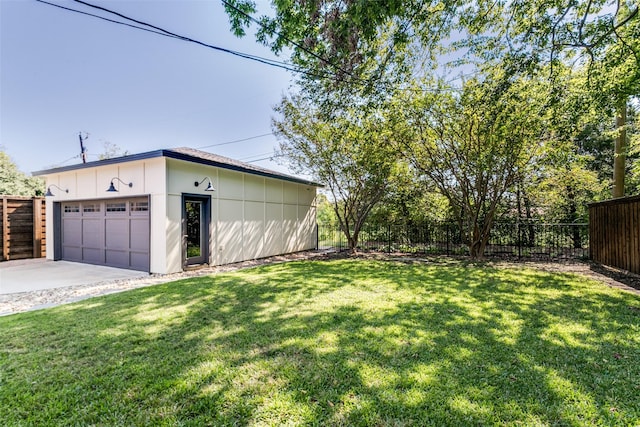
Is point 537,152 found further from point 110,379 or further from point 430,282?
point 110,379

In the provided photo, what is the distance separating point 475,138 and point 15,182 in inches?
948

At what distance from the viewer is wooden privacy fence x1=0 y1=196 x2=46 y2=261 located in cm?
927

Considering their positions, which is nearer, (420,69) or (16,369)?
(16,369)

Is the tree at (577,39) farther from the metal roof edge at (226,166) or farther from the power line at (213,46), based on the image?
the metal roof edge at (226,166)

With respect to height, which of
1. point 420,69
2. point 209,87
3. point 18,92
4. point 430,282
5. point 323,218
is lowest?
point 430,282

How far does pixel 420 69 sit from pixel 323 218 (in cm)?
1132

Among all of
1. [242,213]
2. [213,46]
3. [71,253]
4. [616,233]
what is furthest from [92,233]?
[616,233]

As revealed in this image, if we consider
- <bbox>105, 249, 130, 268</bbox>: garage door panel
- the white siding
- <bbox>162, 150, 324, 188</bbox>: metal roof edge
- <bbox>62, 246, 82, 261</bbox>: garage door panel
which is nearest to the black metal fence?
the white siding

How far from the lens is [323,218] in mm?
17781

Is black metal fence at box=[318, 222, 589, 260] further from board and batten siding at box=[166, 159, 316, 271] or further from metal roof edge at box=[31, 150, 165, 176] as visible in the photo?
metal roof edge at box=[31, 150, 165, 176]

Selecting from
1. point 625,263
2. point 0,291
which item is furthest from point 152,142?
point 625,263

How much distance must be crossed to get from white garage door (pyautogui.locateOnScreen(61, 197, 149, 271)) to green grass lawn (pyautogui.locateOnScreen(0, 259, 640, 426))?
3.12m

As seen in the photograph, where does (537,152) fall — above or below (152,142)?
below

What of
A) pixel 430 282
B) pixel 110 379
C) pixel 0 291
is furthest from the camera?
pixel 430 282
